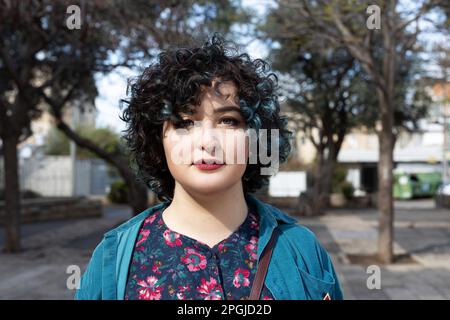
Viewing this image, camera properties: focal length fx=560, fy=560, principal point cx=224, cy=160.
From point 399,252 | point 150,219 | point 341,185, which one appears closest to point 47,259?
point 399,252

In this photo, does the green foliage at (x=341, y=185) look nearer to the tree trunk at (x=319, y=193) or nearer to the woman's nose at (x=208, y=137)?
the tree trunk at (x=319, y=193)

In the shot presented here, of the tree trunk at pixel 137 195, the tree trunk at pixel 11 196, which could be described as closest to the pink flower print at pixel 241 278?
the tree trunk at pixel 11 196

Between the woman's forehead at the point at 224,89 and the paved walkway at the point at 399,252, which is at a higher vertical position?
the woman's forehead at the point at 224,89

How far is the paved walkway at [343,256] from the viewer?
6777 millimetres

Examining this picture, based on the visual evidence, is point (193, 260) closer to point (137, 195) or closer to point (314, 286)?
point (314, 286)

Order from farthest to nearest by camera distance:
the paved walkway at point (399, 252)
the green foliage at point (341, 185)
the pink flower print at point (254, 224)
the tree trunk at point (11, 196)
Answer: the green foliage at point (341, 185) → the tree trunk at point (11, 196) → the paved walkway at point (399, 252) → the pink flower print at point (254, 224)

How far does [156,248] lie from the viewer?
65.1 inches

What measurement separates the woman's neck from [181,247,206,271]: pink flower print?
0.20 feet

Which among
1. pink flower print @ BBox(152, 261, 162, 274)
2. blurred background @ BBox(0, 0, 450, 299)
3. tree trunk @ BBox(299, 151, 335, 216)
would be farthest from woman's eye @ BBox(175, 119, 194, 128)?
tree trunk @ BBox(299, 151, 335, 216)

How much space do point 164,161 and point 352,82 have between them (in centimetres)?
1680

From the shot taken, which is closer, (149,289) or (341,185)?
(149,289)

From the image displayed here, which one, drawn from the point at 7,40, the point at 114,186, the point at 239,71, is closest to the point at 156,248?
the point at 239,71

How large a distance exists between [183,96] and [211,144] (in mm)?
173

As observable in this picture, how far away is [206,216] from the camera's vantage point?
5.64 feet
